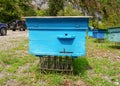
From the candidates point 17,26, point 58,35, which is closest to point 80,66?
point 58,35

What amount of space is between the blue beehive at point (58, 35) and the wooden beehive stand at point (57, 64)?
0.60m

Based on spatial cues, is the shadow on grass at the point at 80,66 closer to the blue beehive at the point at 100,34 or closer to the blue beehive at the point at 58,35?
the blue beehive at the point at 58,35

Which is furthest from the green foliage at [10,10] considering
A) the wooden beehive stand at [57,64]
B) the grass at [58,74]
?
the wooden beehive stand at [57,64]

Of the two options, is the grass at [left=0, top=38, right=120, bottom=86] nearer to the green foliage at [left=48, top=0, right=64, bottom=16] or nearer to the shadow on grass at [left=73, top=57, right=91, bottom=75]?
the shadow on grass at [left=73, top=57, right=91, bottom=75]

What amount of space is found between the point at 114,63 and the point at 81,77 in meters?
2.19

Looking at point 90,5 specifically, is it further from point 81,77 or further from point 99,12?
point 81,77

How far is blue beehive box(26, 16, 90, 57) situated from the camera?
660cm

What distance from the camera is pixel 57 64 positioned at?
7.58 m

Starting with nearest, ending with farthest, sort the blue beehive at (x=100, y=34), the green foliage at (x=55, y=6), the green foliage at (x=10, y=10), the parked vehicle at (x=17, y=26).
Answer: the blue beehive at (x=100, y=34) < the parked vehicle at (x=17, y=26) < the green foliage at (x=10, y=10) < the green foliage at (x=55, y=6)

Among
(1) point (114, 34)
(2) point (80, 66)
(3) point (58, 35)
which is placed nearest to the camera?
(3) point (58, 35)

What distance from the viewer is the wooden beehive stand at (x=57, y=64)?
23.6ft

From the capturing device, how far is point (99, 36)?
54.6 ft

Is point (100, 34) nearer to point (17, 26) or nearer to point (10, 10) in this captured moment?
point (17, 26)

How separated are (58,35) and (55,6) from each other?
34077 millimetres
